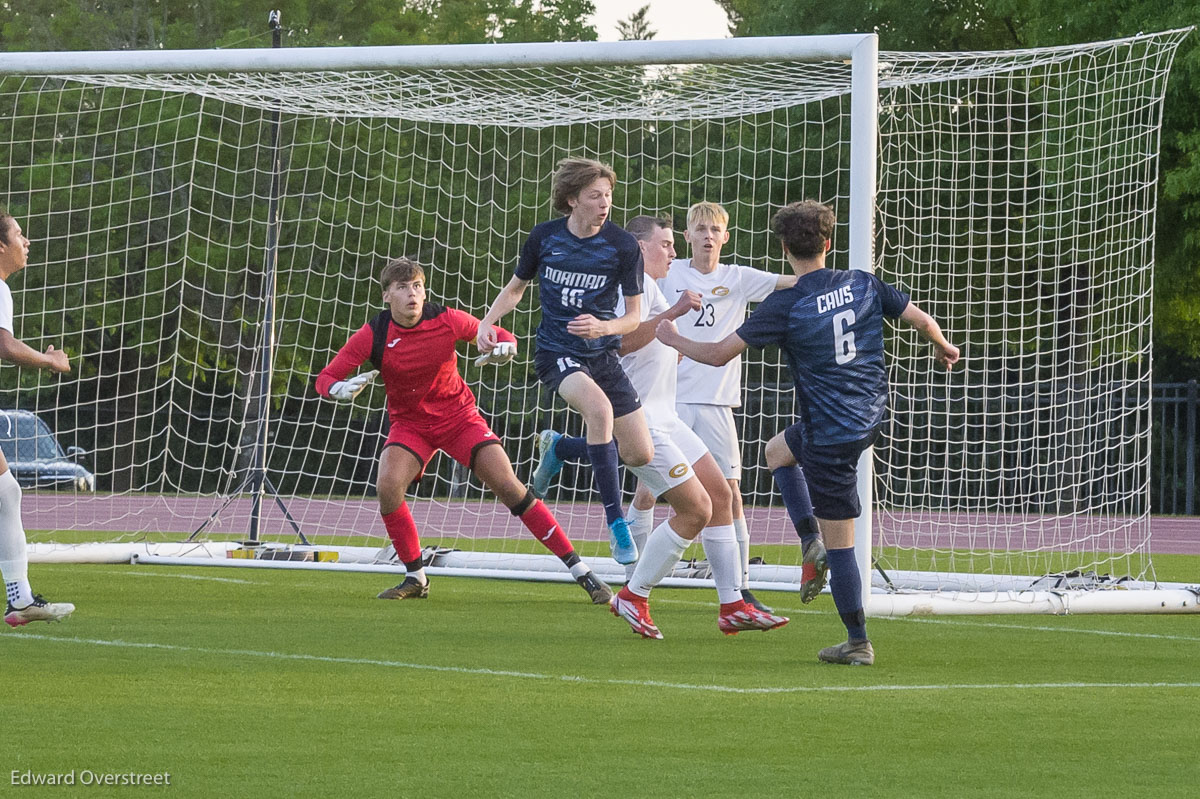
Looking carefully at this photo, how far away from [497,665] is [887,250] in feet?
33.6

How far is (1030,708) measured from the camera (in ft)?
19.0

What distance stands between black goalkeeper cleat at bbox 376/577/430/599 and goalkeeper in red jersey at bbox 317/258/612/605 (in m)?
0.50

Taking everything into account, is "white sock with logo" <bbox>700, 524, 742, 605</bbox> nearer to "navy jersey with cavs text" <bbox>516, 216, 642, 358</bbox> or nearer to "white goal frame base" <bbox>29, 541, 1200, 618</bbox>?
"navy jersey with cavs text" <bbox>516, 216, 642, 358</bbox>

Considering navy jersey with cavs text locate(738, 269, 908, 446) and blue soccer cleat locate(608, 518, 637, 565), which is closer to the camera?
navy jersey with cavs text locate(738, 269, 908, 446)

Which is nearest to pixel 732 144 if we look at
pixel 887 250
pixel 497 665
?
pixel 887 250

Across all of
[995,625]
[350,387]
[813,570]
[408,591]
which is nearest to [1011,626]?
[995,625]

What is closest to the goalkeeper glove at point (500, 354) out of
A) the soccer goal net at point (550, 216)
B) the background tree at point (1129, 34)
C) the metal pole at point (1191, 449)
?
the soccer goal net at point (550, 216)

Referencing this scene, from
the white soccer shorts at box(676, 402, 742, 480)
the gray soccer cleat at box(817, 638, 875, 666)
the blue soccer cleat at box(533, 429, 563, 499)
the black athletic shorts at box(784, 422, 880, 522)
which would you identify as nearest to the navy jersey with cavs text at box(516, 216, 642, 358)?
the black athletic shorts at box(784, 422, 880, 522)

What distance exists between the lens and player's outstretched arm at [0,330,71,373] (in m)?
7.35

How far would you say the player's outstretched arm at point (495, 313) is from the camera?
8.31m

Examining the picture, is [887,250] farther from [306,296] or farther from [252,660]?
[252,660]

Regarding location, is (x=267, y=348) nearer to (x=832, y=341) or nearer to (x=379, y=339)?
(x=379, y=339)

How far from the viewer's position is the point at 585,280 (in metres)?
8.04

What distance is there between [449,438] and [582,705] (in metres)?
4.24
